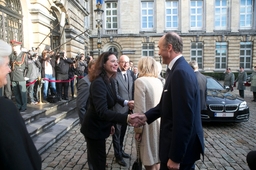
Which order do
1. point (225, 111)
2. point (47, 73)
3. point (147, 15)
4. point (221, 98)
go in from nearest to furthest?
point (225, 111) → point (221, 98) → point (47, 73) → point (147, 15)

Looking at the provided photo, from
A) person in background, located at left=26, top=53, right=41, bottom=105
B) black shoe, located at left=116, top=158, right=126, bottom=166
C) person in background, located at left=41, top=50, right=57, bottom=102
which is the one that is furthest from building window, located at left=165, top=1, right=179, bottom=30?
black shoe, located at left=116, top=158, right=126, bottom=166

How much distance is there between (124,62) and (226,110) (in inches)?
154

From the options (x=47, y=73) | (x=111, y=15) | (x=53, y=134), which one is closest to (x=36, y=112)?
(x=53, y=134)

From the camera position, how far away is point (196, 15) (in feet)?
97.0

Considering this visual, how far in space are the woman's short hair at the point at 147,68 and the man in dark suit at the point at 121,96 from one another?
87cm

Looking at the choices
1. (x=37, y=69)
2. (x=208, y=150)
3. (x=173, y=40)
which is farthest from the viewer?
(x=37, y=69)

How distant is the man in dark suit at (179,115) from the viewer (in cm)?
202

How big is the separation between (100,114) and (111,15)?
2903 cm

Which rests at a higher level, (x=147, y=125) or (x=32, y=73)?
(x=32, y=73)

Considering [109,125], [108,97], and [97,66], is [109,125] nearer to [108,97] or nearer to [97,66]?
[108,97]

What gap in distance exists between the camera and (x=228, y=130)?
6.82m

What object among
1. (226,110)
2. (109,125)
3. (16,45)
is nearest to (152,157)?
(109,125)


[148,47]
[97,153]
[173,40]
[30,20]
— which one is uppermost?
[148,47]

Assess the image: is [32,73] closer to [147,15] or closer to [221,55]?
[147,15]
